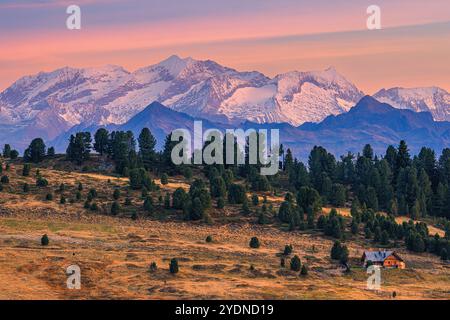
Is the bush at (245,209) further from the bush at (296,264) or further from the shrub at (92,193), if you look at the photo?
the bush at (296,264)

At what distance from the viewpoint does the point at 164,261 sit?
383 feet

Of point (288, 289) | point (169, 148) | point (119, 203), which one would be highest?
point (169, 148)

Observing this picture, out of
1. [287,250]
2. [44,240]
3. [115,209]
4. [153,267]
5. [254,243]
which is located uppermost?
[115,209]

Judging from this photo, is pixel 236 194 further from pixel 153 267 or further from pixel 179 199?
pixel 153 267

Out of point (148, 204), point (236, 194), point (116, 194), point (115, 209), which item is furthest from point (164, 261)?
point (236, 194)

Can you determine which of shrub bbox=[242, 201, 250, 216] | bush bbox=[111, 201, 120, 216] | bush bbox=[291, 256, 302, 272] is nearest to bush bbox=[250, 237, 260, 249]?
bush bbox=[291, 256, 302, 272]

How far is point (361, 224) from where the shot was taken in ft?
503

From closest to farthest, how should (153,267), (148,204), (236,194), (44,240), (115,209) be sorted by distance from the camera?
(153,267) → (44,240) → (115,209) → (148,204) → (236,194)

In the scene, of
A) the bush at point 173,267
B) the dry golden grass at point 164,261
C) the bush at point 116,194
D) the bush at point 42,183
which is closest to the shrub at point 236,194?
the dry golden grass at point 164,261

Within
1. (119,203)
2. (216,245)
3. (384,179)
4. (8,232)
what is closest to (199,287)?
(216,245)

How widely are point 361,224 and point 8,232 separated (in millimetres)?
65257

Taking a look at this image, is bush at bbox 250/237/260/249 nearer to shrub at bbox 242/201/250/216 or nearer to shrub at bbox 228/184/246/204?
shrub at bbox 242/201/250/216

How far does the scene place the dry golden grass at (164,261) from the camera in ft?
332
